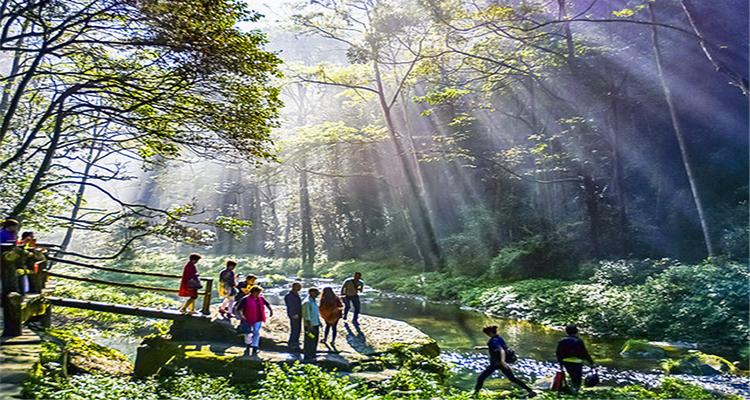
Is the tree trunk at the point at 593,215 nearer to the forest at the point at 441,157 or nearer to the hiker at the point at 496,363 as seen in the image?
the forest at the point at 441,157

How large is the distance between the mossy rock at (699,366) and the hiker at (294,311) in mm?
8002

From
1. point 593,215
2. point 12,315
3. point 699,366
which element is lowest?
point 699,366

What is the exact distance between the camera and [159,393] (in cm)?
734

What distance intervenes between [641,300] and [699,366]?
15.6 ft

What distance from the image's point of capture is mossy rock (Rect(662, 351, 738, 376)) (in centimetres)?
Answer: 1005

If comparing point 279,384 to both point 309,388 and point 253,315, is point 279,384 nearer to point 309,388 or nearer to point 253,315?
point 309,388

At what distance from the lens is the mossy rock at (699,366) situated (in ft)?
33.0

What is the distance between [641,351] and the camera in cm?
1187

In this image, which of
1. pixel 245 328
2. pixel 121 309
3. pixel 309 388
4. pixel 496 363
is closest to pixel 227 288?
pixel 245 328

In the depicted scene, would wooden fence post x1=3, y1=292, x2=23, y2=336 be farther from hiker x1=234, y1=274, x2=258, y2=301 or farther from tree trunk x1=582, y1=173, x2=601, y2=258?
tree trunk x1=582, y1=173, x2=601, y2=258

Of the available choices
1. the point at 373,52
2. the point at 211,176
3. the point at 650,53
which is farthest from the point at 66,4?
the point at 211,176

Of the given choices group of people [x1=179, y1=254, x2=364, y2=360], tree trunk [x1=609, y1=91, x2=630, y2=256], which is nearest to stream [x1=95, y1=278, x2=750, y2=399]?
group of people [x1=179, y1=254, x2=364, y2=360]

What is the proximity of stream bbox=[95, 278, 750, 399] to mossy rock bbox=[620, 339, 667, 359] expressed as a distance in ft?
0.87

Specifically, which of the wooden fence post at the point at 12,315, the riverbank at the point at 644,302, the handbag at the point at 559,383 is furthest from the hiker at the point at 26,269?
the riverbank at the point at 644,302
